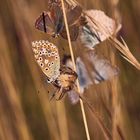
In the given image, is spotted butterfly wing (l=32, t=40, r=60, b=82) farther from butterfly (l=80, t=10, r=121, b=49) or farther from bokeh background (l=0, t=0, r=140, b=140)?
bokeh background (l=0, t=0, r=140, b=140)

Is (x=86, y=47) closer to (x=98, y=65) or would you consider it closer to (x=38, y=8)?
(x=98, y=65)

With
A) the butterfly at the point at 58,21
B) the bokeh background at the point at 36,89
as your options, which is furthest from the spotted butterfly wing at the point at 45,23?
the bokeh background at the point at 36,89

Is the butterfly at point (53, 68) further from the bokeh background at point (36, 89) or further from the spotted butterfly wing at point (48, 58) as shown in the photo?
the bokeh background at point (36, 89)

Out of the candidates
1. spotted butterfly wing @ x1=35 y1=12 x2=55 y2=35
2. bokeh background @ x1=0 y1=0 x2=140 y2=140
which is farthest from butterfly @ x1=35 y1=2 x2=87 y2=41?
bokeh background @ x1=0 y1=0 x2=140 y2=140

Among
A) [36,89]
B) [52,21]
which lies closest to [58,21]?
[52,21]

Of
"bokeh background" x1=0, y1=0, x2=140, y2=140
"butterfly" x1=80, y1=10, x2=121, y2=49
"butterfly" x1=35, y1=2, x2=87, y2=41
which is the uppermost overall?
"butterfly" x1=35, y1=2, x2=87, y2=41

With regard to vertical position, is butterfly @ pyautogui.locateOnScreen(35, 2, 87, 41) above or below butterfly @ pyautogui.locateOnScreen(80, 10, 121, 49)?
above
